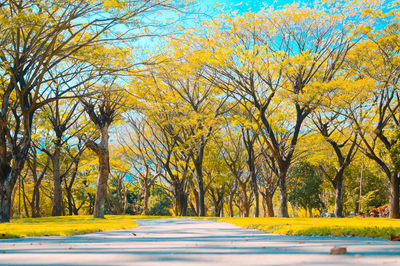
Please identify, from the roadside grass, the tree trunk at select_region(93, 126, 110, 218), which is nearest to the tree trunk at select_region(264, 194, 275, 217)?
the tree trunk at select_region(93, 126, 110, 218)

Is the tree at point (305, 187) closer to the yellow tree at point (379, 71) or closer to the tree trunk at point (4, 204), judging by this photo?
the yellow tree at point (379, 71)

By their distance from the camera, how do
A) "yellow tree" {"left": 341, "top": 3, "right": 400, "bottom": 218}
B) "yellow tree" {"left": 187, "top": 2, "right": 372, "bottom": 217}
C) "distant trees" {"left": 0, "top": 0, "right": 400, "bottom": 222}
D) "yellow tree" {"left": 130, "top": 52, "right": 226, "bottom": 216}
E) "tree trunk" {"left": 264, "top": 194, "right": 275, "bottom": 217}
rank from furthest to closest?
"tree trunk" {"left": 264, "top": 194, "right": 275, "bottom": 217}
"yellow tree" {"left": 130, "top": 52, "right": 226, "bottom": 216}
"yellow tree" {"left": 187, "top": 2, "right": 372, "bottom": 217}
"yellow tree" {"left": 341, "top": 3, "right": 400, "bottom": 218}
"distant trees" {"left": 0, "top": 0, "right": 400, "bottom": 222}

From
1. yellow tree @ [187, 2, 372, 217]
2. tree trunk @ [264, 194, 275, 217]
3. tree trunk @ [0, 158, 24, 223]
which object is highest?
yellow tree @ [187, 2, 372, 217]

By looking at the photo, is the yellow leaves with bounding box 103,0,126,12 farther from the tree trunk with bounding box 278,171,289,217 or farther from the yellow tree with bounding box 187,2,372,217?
the tree trunk with bounding box 278,171,289,217

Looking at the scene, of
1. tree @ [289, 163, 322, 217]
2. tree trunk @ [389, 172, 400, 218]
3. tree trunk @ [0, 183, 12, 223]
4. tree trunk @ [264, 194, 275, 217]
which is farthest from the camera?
→ tree @ [289, 163, 322, 217]

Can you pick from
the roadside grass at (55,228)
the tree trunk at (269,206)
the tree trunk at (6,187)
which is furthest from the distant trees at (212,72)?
the tree trunk at (269,206)

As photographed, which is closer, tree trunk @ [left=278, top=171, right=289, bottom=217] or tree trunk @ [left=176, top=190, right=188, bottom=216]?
tree trunk @ [left=278, top=171, right=289, bottom=217]

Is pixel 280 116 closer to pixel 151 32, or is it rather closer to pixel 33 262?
pixel 151 32

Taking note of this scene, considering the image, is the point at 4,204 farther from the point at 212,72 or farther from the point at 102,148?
the point at 212,72

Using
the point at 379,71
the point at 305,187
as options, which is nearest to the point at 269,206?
the point at 305,187

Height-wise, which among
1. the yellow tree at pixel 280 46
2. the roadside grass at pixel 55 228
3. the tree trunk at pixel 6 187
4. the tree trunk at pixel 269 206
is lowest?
the tree trunk at pixel 269 206

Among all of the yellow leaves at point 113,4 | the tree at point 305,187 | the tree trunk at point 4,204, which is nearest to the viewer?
the yellow leaves at point 113,4

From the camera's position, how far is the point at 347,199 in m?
38.0

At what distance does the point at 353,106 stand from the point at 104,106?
13884 mm
